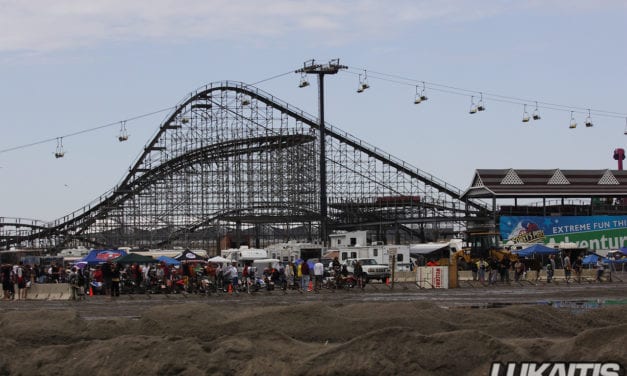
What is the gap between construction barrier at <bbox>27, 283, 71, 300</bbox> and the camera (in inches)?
1422

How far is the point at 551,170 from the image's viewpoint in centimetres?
7675

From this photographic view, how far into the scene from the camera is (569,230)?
69938 mm

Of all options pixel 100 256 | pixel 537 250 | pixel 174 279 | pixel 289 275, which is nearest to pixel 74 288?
pixel 174 279

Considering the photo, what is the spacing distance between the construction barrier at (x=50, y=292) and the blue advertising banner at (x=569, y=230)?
38.8 meters

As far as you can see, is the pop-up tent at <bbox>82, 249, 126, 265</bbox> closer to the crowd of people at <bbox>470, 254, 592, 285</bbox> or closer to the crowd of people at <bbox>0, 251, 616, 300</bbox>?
the crowd of people at <bbox>0, 251, 616, 300</bbox>

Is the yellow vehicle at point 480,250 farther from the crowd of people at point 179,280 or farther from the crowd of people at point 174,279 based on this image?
the crowd of people at point 179,280

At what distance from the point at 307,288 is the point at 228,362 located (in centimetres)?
2480

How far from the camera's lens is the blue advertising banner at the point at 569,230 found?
69.5 m

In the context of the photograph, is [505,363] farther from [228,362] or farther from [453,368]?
[228,362]

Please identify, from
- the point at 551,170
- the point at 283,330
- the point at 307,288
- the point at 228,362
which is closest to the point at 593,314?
the point at 283,330

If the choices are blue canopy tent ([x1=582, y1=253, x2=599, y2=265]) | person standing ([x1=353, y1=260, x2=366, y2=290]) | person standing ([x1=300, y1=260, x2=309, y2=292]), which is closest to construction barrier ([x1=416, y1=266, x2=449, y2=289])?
person standing ([x1=353, y1=260, x2=366, y2=290])

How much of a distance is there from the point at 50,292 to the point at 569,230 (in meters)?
42.2

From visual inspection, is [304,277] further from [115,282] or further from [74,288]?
[74,288]

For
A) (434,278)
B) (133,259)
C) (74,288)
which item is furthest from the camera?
(133,259)
